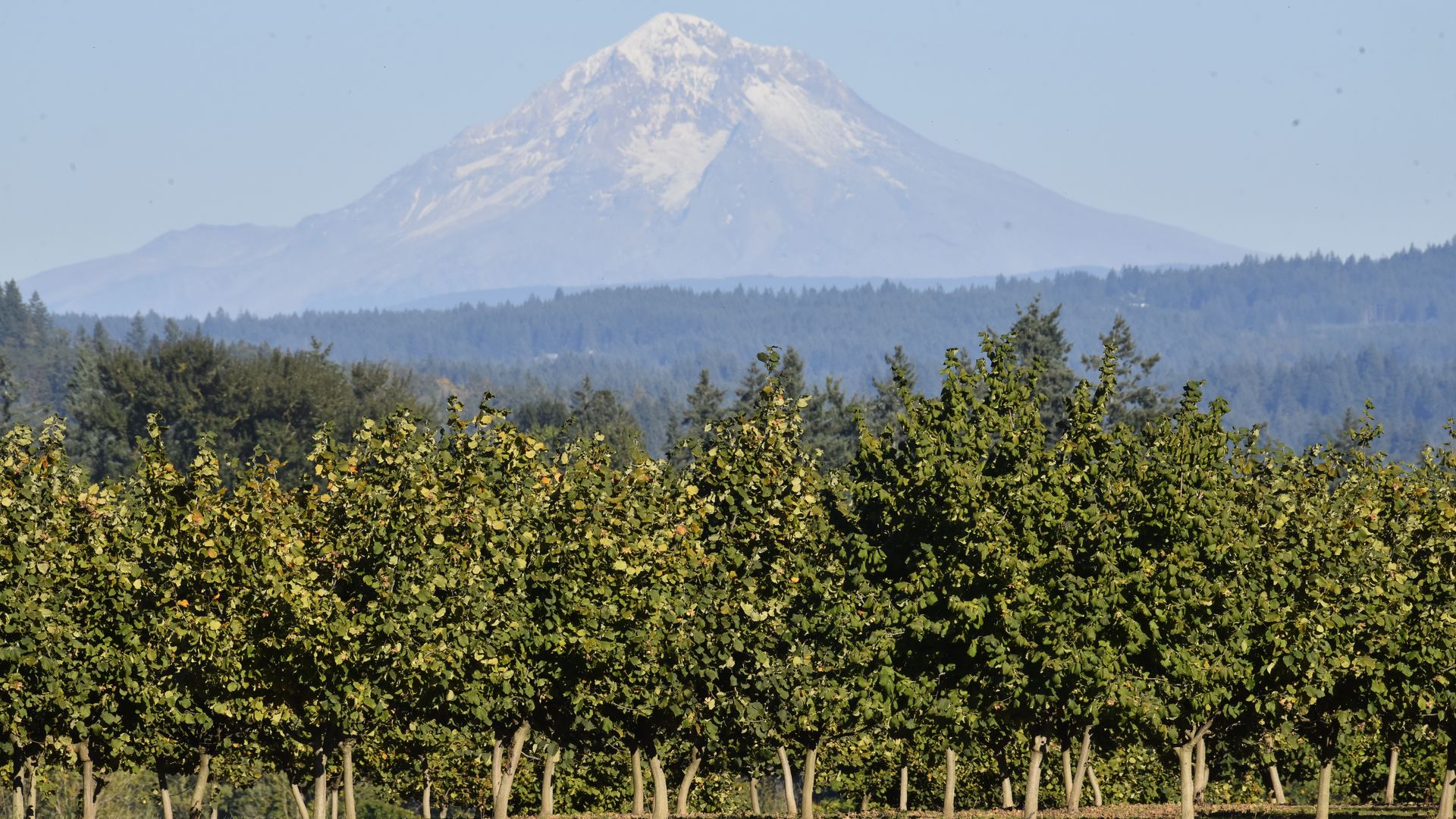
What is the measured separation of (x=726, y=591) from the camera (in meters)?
34.3

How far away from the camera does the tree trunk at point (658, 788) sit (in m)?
36.1

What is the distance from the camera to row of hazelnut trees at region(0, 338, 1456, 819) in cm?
3147

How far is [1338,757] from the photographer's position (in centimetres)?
5966

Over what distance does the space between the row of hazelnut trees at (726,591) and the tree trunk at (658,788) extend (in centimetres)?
5

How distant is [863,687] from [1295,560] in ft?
26.4

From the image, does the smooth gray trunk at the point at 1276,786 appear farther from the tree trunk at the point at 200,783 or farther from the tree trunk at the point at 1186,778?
the tree trunk at the point at 200,783

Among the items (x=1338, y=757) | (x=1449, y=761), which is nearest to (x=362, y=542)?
(x=1449, y=761)

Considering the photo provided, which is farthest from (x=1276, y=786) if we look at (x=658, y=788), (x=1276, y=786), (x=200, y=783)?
(x=200, y=783)

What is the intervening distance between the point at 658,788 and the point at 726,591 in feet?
15.5

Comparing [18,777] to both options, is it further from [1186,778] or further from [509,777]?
[1186,778]

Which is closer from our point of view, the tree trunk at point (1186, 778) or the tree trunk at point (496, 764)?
the tree trunk at point (1186, 778)

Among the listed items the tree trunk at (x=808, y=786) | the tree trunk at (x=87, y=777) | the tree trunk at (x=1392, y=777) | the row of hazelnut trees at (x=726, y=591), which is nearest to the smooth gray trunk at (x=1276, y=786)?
the tree trunk at (x=1392, y=777)

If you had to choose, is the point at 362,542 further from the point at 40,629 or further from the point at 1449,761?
the point at 1449,761

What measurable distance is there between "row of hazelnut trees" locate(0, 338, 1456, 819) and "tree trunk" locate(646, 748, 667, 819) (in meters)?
0.05
